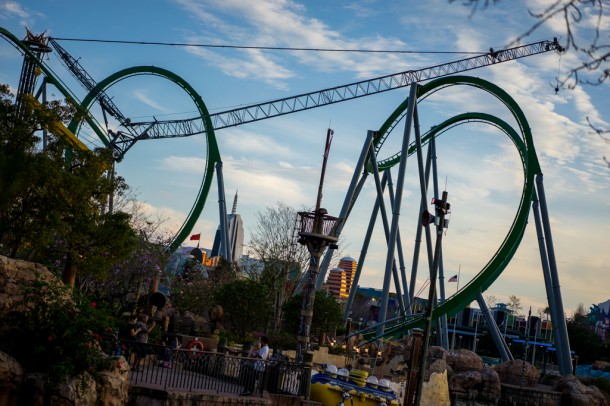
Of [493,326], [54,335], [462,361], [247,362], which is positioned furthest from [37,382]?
[493,326]

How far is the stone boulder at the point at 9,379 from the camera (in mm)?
14148

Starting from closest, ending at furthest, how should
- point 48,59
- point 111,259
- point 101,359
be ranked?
point 101,359
point 111,259
point 48,59

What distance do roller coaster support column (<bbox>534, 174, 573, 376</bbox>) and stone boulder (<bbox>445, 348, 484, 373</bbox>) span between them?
3955 mm

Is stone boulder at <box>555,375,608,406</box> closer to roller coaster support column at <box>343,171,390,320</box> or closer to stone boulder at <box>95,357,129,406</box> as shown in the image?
roller coaster support column at <box>343,171,390,320</box>

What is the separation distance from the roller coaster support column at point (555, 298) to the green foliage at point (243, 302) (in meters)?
13.9

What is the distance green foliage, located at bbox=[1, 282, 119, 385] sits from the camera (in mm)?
14953

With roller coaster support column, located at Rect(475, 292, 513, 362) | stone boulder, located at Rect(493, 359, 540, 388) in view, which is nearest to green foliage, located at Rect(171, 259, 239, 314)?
roller coaster support column, located at Rect(475, 292, 513, 362)

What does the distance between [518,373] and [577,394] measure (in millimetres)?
3307

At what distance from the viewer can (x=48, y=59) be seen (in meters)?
43.7

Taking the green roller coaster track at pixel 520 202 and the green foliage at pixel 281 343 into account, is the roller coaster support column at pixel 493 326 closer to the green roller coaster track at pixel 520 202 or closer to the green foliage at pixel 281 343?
the green roller coaster track at pixel 520 202

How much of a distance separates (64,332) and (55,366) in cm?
84

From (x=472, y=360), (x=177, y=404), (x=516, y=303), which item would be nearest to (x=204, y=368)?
(x=177, y=404)

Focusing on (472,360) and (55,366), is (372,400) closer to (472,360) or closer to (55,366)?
(55,366)

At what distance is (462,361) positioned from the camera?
39156 millimetres
